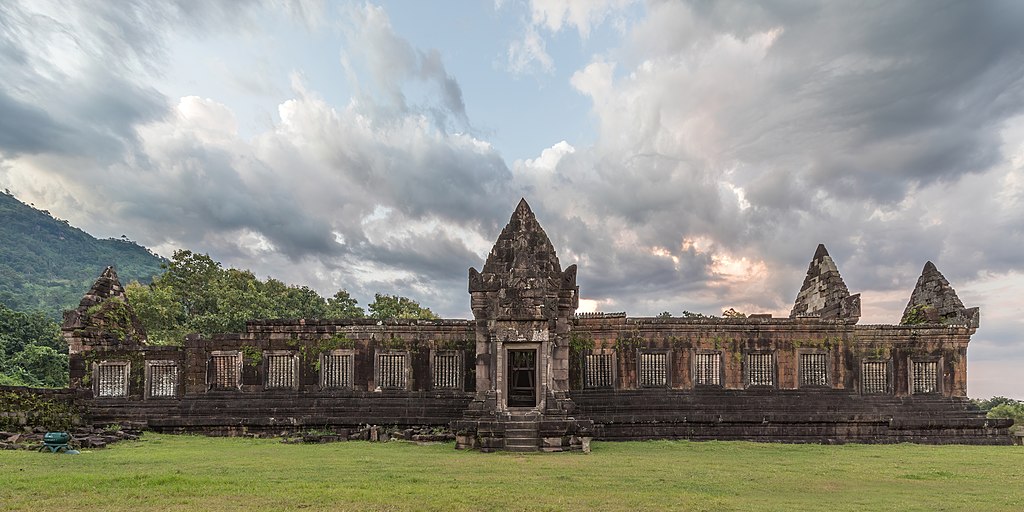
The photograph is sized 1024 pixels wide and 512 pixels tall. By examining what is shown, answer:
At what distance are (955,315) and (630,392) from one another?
16.4 m

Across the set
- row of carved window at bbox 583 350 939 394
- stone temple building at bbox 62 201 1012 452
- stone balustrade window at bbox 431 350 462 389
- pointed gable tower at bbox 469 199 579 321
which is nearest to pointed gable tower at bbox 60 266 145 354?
stone temple building at bbox 62 201 1012 452

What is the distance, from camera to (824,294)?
30.9 meters

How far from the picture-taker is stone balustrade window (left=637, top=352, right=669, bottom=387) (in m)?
25.3

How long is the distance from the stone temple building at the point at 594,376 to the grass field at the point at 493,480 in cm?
421

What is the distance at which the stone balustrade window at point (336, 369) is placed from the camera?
25000 millimetres

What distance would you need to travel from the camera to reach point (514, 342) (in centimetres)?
2005

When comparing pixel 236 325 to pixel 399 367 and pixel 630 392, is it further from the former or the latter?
pixel 630 392

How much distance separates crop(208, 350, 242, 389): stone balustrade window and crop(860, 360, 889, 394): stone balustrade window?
25.1m

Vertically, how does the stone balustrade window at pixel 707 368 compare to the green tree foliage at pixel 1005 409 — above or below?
above

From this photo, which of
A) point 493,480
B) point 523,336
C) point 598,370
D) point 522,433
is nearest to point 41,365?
point 598,370

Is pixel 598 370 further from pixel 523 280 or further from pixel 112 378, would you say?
pixel 112 378

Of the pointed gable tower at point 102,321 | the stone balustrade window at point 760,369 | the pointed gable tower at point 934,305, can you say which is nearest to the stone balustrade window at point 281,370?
the pointed gable tower at point 102,321

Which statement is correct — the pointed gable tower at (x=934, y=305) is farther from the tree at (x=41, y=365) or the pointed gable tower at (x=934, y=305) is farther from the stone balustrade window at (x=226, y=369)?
the tree at (x=41, y=365)

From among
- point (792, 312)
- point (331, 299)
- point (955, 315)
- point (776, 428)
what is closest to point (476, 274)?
point (776, 428)
